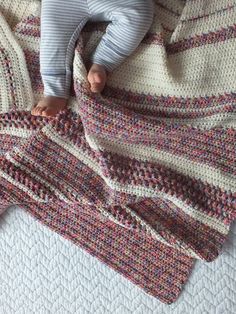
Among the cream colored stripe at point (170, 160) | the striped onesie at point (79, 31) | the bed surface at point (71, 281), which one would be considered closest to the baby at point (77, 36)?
the striped onesie at point (79, 31)

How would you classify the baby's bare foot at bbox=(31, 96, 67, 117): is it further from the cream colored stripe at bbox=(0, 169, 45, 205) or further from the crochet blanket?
the cream colored stripe at bbox=(0, 169, 45, 205)

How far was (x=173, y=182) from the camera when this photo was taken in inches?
31.6

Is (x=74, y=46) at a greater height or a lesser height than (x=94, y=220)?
greater

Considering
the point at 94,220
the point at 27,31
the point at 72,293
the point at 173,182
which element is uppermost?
the point at 27,31

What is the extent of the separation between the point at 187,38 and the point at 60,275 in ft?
1.75

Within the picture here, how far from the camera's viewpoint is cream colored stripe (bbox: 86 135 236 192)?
80 centimetres

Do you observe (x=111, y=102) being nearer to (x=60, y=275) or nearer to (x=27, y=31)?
(x=27, y=31)

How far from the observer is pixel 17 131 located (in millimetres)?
871

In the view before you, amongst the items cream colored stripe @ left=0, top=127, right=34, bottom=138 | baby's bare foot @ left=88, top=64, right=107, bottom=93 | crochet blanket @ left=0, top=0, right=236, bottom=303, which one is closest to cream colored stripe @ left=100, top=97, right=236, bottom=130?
crochet blanket @ left=0, top=0, right=236, bottom=303

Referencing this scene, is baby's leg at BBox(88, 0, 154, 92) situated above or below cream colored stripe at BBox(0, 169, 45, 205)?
above

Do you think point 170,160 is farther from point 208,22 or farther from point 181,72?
point 208,22

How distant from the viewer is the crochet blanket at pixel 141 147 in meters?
0.81

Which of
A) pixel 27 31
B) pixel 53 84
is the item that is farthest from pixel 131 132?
pixel 27 31

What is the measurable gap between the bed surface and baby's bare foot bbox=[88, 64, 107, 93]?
0.99ft
